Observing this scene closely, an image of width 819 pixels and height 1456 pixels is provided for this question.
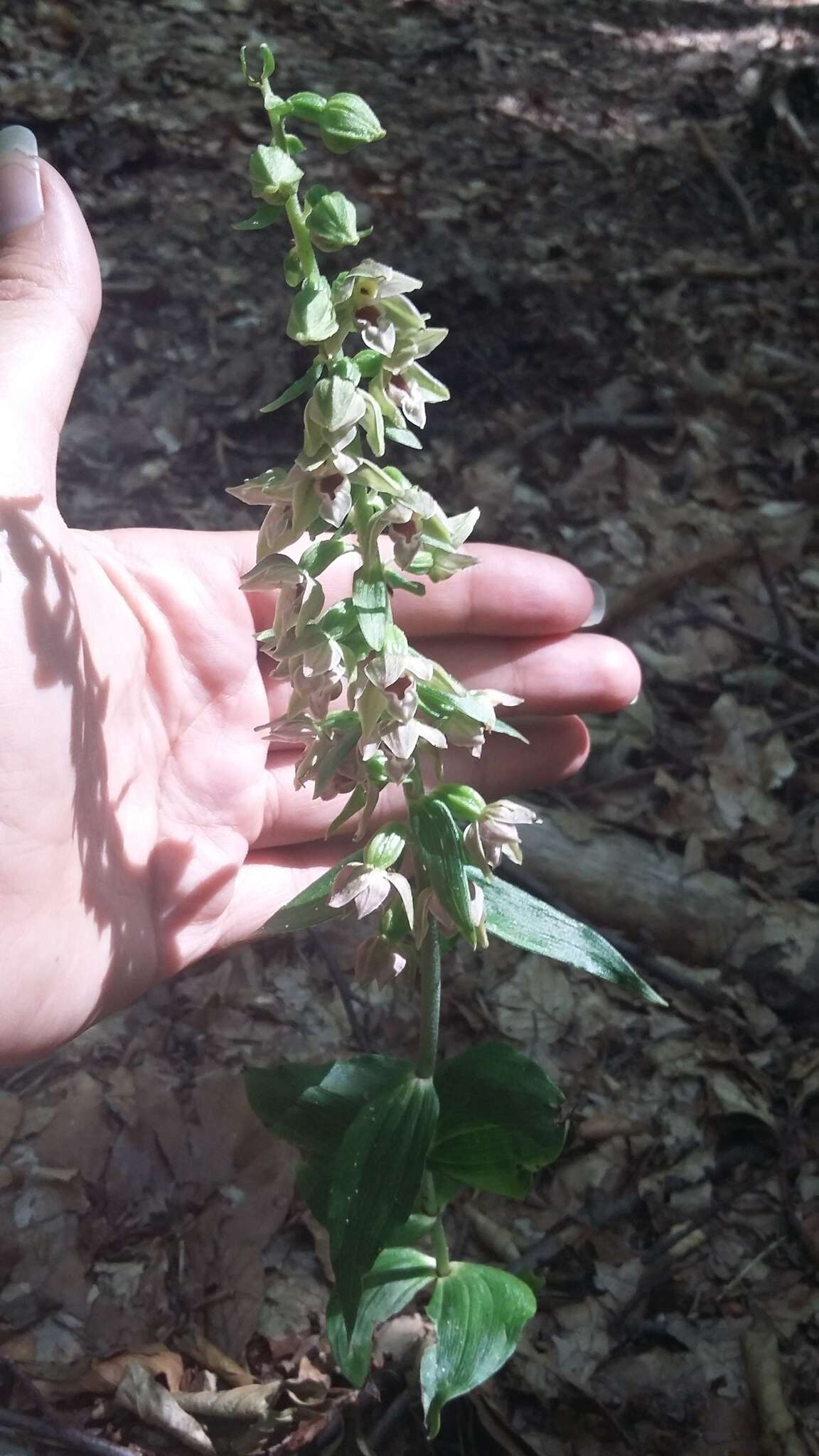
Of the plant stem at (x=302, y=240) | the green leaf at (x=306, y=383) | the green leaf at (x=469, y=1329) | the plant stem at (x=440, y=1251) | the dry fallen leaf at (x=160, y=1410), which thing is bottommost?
the dry fallen leaf at (x=160, y=1410)

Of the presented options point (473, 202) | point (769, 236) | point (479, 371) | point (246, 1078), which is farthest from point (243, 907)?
point (769, 236)

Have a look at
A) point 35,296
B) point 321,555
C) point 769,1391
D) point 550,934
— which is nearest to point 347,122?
point 321,555

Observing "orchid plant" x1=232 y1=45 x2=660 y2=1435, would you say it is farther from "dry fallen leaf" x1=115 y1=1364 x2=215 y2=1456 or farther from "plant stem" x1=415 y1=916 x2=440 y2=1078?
"dry fallen leaf" x1=115 y1=1364 x2=215 y2=1456

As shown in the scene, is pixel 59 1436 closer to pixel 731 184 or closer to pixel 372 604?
pixel 372 604

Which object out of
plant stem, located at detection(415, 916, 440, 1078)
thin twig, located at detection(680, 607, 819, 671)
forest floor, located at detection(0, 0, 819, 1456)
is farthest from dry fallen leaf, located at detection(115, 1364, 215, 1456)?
thin twig, located at detection(680, 607, 819, 671)

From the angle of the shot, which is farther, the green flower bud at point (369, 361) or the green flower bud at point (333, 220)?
the green flower bud at point (369, 361)

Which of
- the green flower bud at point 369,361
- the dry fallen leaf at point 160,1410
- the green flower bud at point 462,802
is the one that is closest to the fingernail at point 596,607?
the green flower bud at point 462,802

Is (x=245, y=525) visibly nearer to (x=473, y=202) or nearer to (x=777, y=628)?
(x=777, y=628)

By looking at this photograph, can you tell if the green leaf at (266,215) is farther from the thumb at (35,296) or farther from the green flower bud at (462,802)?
the green flower bud at (462,802)
